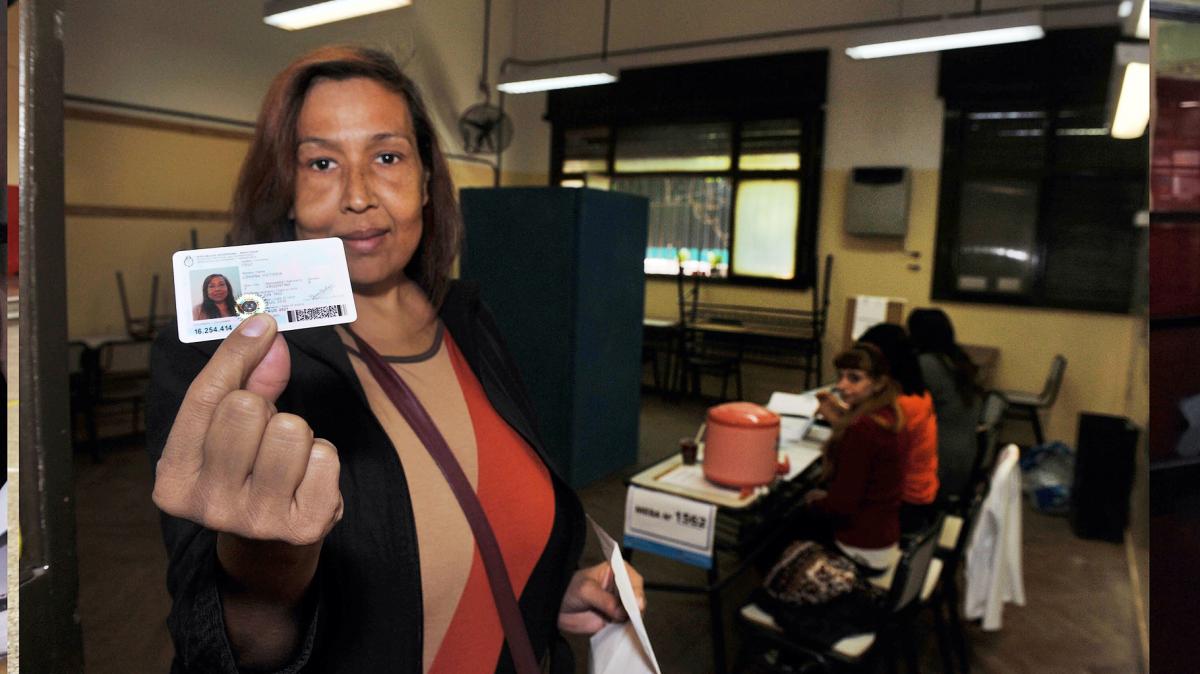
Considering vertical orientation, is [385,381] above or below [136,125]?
below

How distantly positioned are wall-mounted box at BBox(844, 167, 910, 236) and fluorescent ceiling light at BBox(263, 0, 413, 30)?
10.9ft

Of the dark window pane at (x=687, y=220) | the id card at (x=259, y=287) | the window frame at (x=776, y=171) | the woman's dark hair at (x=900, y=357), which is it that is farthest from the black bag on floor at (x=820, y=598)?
the window frame at (x=776, y=171)

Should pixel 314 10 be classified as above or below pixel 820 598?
above

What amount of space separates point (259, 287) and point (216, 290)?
18 millimetres

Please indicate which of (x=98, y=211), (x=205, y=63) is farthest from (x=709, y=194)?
(x=98, y=211)

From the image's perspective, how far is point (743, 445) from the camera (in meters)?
1.58

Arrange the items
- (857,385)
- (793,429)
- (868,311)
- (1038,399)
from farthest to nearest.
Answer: (868,311), (1038,399), (793,429), (857,385)

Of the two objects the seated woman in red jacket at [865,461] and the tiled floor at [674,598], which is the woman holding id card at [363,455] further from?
the seated woman in red jacket at [865,461]

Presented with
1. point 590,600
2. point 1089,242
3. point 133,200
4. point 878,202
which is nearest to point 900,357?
point 590,600

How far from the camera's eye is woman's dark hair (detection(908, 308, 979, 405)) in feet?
7.38

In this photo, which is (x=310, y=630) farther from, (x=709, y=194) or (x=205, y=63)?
(x=709, y=194)

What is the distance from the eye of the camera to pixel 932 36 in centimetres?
311

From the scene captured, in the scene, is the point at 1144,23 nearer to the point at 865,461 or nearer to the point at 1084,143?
the point at 865,461

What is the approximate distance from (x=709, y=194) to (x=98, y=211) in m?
3.08
